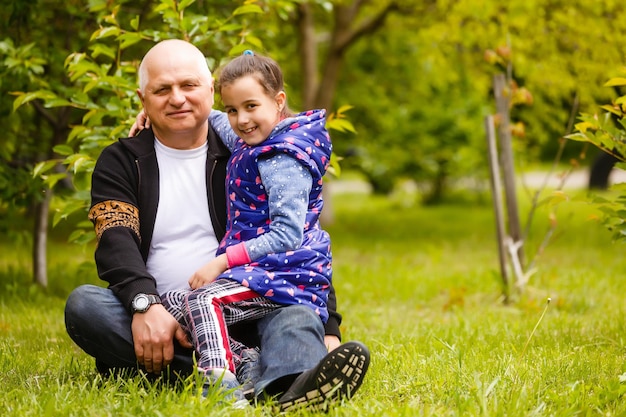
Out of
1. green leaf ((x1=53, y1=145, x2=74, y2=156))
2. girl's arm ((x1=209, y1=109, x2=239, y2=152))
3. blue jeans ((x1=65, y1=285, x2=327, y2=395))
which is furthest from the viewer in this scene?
green leaf ((x1=53, y1=145, x2=74, y2=156))

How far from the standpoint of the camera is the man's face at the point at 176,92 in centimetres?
331

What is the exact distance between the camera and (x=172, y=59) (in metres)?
3.33

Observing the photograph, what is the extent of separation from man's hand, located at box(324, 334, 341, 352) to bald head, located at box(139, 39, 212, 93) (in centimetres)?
117

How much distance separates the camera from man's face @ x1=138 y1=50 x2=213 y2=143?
3311 millimetres

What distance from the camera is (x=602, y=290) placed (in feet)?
20.8

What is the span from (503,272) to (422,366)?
2.87 metres

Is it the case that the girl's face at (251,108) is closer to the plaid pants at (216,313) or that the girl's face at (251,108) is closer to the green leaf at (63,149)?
the plaid pants at (216,313)

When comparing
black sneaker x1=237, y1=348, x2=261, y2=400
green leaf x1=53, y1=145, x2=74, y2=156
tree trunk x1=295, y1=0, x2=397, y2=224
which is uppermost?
tree trunk x1=295, y1=0, x2=397, y2=224

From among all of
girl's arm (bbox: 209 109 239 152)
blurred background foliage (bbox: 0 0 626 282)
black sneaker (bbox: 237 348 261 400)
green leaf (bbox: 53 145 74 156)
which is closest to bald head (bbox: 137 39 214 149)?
girl's arm (bbox: 209 109 239 152)

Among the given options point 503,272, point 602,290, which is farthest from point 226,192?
point 602,290

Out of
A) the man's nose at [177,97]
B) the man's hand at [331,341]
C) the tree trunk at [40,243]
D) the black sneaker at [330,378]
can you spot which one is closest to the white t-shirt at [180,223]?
the man's nose at [177,97]

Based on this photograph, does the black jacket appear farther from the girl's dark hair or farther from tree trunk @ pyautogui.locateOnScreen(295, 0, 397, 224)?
tree trunk @ pyautogui.locateOnScreen(295, 0, 397, 224)

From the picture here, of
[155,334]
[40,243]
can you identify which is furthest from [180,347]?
[40,243]

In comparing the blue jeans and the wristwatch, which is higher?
the wristwatch
